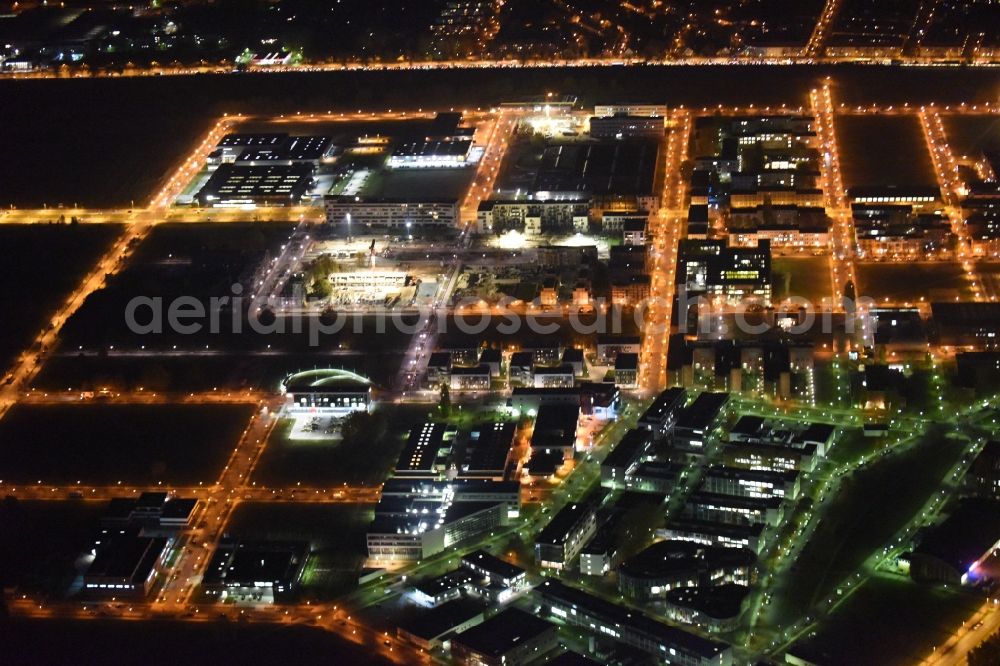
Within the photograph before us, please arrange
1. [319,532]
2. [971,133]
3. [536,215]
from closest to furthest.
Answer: [319,532], [536,215], [971,133]

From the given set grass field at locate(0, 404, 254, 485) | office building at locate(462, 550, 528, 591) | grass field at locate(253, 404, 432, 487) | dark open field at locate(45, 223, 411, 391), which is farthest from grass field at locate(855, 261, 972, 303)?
grass field at locate(0, 404, 254, 485)

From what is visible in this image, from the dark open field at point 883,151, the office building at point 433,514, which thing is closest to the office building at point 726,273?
the dark open field at point 883,151

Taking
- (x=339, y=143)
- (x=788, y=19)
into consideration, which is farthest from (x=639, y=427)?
(x=788, y=19)

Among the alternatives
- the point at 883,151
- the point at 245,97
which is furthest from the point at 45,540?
the point at 883,151

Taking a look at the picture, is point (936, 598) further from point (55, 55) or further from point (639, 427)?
point (55, 55)

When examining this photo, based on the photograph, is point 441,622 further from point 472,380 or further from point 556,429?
point 472,380

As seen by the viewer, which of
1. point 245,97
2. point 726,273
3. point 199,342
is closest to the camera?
point 199,342

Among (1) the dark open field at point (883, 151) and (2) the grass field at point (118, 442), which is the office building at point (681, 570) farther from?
(1) the dark open field at point (883, 151)

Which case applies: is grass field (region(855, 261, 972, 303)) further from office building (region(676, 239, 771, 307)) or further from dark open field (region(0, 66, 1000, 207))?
dark open field (region(0, 66, 1000, 207))
